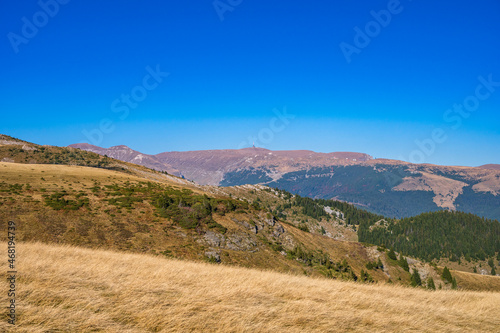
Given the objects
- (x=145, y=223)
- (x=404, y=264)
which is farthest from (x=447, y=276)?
(x=145, y=223)

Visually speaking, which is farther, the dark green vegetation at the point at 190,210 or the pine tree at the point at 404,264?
the pine tree at the point at 404,264

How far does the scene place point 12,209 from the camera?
43406mm

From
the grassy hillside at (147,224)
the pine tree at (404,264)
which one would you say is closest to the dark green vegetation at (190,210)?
the grassy hillside at (147,224)

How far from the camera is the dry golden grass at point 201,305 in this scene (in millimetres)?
8430

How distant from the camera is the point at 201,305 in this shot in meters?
10.2

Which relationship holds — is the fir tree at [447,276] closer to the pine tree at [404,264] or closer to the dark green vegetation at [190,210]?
the pine tree at [404,264]

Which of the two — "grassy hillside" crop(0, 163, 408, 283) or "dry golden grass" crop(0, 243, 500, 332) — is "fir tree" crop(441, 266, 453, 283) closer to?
"grassy hillside" crop(0, 163, 408, 283)

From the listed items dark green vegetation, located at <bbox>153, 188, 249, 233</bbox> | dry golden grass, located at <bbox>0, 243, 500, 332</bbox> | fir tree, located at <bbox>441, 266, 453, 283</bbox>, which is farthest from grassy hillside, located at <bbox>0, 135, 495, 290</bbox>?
fir tree, located at <bbox>441, 266, 453, 283</bbox>

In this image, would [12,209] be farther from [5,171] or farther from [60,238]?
[5,171]

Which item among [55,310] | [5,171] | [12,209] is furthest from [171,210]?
[55,310]

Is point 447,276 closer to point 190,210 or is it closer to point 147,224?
point 190,210

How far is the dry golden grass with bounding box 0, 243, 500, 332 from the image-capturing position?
8.43 m

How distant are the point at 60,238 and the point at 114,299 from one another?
116ft

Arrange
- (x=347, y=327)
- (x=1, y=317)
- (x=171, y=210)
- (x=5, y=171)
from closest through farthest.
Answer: (x=1, y=317)
(x=347, y=327)
(x=171, y=210)
(x=5, y=171)
